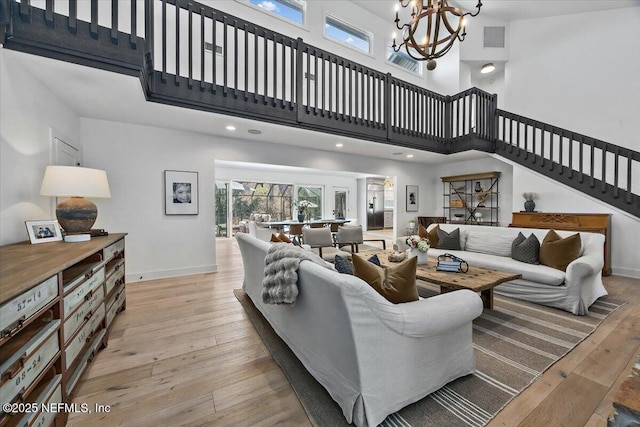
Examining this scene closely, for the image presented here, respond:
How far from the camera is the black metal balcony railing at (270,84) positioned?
2254 millimetres

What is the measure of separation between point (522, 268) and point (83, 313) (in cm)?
428

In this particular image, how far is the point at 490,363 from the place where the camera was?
1.94 metres

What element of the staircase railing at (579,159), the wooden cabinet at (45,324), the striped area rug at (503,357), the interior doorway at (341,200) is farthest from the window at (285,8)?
the interior doorway at (341,200)

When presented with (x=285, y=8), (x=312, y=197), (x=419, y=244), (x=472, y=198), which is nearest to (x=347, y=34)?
(x=285, y=8)

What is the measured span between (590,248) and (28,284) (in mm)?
4999

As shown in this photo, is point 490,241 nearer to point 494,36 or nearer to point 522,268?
point 522,268

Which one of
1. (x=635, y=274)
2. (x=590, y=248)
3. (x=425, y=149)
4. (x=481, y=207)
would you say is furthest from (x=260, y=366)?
(x=481, y=207)

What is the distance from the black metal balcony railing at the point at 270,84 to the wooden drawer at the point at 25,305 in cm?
209

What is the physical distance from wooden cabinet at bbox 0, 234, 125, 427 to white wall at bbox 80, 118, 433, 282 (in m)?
2.00

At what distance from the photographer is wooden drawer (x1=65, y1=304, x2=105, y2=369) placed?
4.95ft

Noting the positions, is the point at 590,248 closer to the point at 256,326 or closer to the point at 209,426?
the point at 256,326

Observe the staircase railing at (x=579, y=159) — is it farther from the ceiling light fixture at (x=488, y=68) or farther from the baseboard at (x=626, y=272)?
the ceiling light fixture at (x=488, y=68)

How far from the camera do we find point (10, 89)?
2141 millimetres

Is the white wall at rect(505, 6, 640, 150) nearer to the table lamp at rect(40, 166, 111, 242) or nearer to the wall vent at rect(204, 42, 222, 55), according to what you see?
the wall vent at rect(204, 42, 222, 55)
